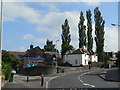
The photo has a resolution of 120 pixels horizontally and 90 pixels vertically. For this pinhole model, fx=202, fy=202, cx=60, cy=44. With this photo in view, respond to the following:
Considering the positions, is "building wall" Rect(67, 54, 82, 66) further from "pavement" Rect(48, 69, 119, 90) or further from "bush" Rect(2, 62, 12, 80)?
"bush" Rect(2, 62, 12, 80)

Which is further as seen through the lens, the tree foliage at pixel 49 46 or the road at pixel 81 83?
the tree foliage at pixel 49 46

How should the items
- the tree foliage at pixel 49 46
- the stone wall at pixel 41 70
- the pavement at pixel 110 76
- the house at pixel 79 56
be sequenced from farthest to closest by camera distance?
the tree foliage at pixel 49 46
the house at pixel 79 56
the stone wall at pixel 41 70
the pavement at pixel 110 76

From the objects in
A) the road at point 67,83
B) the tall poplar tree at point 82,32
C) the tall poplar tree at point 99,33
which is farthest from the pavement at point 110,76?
the tall poplar tree at point 82,32

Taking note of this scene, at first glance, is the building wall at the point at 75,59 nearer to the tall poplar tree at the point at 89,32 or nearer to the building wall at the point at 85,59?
the building wall at the point at 85,59

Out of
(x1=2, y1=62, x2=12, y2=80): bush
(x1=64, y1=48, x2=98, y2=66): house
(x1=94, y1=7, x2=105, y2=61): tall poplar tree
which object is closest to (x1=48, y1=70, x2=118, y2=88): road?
(x1=2, y1=62, x2=12, y2=80): bush

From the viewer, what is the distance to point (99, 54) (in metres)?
68.3

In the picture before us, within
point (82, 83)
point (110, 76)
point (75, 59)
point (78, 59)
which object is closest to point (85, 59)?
point (78, 59)

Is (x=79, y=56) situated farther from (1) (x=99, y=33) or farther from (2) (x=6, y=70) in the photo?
(2) (x=6, y=70)

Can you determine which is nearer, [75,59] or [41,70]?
[41,70]

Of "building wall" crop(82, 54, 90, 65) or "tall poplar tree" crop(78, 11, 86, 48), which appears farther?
"building wall" crop(82, 54, 90, 65)

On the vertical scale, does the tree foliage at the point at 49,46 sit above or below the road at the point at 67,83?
above

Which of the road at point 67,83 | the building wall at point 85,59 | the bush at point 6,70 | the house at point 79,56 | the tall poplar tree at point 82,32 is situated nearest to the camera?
the road at point 67,83

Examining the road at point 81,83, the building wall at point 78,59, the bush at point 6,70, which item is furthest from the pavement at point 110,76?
the building wall at point 78,59

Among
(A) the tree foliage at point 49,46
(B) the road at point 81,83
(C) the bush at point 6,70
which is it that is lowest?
(B) the road at point 81,83
